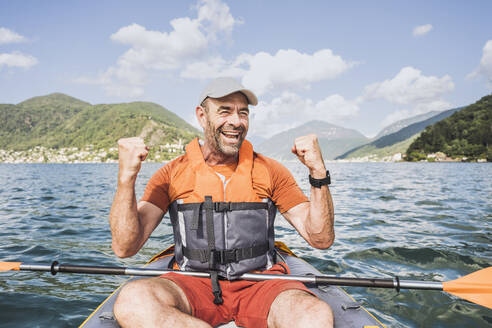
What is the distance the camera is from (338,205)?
12.4 m

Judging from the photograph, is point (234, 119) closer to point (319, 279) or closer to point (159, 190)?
point (159, 190)

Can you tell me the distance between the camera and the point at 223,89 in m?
2.95

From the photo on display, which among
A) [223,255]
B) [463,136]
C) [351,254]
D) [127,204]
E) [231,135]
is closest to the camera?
[127,204]

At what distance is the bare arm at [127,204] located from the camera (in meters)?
2.56

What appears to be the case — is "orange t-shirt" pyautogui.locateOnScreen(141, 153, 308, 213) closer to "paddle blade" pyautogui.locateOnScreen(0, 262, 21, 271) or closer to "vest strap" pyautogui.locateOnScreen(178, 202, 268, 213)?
"vest strap" pyautogui.locateOnScreen(178, 202, 268, 213)

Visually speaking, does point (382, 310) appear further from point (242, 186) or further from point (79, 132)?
point (79, 132)

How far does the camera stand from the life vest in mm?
2834

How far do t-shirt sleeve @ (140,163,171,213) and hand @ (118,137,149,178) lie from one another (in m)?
0.44

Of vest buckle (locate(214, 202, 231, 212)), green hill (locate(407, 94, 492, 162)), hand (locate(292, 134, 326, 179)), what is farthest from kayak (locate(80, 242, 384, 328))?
green hill (locate(407, 94, 492, 162))

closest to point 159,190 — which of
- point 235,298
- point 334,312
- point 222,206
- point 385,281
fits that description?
point 222,206

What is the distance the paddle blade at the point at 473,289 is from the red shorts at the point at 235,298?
1523mm

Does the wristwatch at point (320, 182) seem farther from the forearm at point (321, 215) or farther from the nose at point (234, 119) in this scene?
the nose at point (234, 119)

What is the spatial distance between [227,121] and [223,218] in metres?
0.92

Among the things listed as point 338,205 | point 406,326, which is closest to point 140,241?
point 406,326
